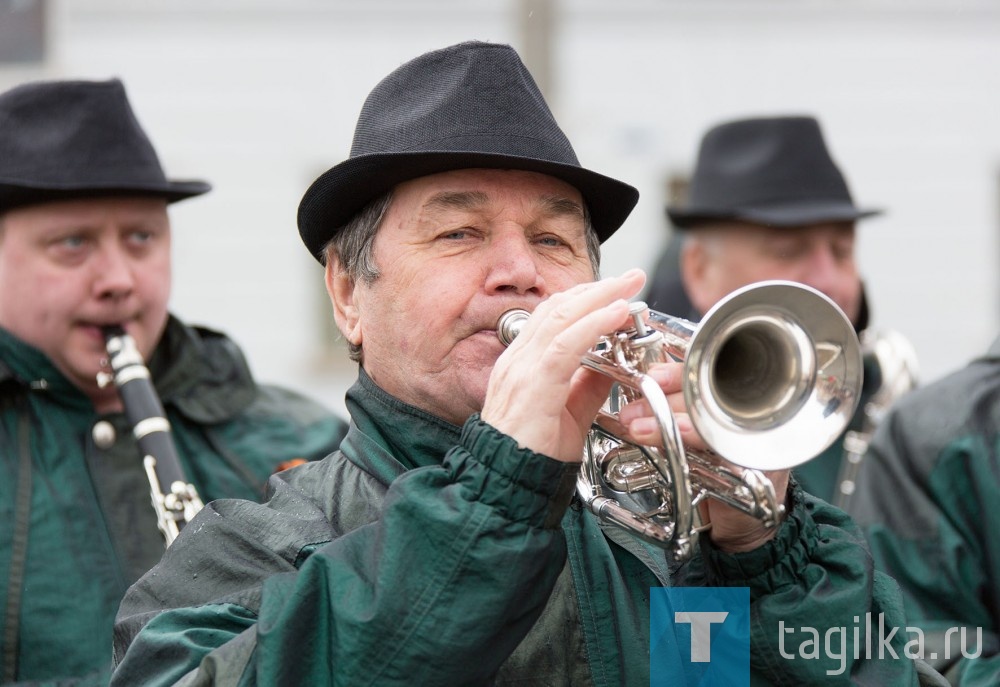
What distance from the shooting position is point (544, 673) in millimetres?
2666

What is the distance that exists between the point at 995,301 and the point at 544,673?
38.8ft

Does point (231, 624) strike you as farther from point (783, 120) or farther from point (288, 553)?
point (783, 120)

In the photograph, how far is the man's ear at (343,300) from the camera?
3121mm

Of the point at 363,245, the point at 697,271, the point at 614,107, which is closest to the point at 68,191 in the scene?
the point at 363,245

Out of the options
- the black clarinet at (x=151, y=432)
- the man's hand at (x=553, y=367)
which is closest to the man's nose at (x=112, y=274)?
the black clarinet at (x=151, y=432)

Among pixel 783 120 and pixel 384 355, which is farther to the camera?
pixel 783 120

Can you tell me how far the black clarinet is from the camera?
4.27 meters

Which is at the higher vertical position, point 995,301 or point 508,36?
point 508,36

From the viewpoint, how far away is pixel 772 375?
265cm

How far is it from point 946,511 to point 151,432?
243 cm

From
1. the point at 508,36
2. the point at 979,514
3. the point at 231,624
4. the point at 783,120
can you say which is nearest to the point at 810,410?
the point at 231,624

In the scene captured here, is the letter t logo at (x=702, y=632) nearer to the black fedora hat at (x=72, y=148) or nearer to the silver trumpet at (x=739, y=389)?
the silver trumpet at (x=739, y=389)

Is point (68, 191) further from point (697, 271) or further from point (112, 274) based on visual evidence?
point (697, 271)

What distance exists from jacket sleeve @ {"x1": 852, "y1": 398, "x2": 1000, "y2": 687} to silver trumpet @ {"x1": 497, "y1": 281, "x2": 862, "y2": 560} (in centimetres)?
178
